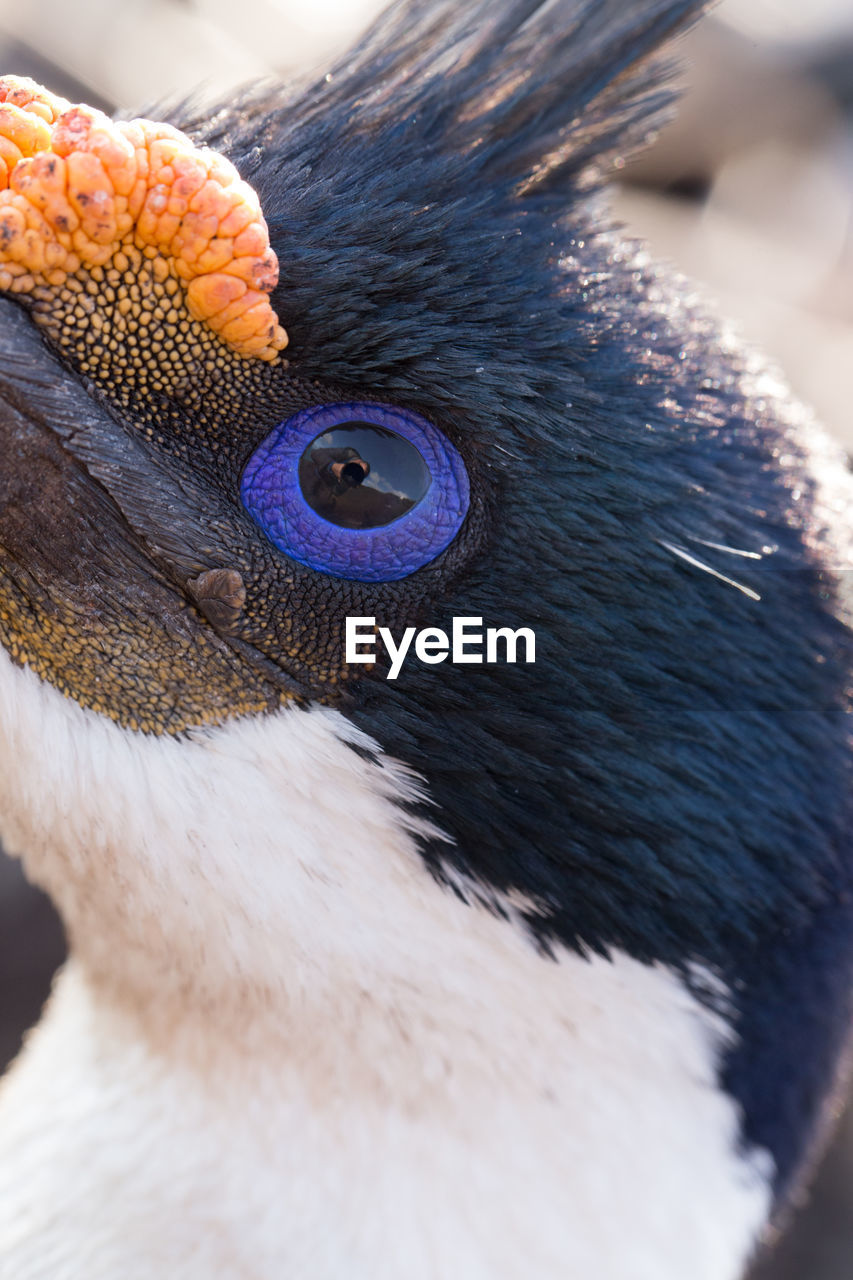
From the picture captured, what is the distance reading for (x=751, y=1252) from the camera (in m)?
2.23

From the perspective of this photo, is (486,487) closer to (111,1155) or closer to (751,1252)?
(111,1155)

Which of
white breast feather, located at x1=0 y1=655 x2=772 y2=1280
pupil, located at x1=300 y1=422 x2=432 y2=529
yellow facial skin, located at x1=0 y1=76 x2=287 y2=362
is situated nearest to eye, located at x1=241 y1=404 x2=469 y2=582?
pupil, located at x1=300 y1=422 x2=432 y2=529

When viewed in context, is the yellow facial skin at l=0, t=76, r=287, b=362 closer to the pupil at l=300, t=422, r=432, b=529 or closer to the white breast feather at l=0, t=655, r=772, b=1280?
the pupil at l=300, t=422, r=432, b=529

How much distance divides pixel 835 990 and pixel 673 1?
5.43 feet

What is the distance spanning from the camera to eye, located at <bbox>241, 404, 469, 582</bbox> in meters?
1.73

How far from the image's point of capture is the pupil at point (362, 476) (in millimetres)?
1729

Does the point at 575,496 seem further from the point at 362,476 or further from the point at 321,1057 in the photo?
the point at 321,1057

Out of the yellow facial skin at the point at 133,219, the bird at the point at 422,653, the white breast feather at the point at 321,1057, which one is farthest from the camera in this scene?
the white breast feather at the point at 321,1057

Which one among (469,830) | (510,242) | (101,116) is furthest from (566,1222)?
(101,116)


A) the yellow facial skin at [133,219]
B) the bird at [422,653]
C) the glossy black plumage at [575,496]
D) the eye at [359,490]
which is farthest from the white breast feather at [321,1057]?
the yellow facial skin at [133,219]

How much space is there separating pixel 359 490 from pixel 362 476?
0.07 feet

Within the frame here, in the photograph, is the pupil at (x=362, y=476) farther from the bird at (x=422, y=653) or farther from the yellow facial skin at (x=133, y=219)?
the yellow facial skin at (x=133, y=219)

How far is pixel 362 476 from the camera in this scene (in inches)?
68.4

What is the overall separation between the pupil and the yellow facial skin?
171mm
